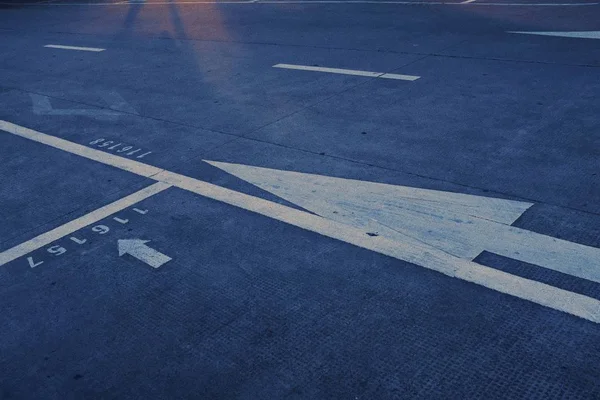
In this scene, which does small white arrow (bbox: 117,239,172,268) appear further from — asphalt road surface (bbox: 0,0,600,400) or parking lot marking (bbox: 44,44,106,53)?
parking lot marking (bbox: 44,44,106,53)

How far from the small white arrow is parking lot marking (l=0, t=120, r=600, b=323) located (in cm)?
106

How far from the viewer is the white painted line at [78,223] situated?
18.9 ft

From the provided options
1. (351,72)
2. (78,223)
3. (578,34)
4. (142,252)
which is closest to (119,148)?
(78,223)

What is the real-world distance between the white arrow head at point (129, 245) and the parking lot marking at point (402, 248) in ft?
3.39

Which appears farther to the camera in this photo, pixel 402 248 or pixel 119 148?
pixel 119 148

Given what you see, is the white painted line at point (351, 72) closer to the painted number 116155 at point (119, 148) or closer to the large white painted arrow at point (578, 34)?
the large white painted arrow at point (578, 34)

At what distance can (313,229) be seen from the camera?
5.67 meters

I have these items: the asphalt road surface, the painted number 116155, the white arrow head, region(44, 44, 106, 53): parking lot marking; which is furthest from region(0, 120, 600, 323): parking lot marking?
region(44, 44, 106, 53): parking lot marking

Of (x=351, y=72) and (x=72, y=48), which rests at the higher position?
(x=72, y=48)

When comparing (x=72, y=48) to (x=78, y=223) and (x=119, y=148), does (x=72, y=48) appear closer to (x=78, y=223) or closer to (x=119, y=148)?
(x=119, y=148)

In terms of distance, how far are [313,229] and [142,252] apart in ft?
5.11

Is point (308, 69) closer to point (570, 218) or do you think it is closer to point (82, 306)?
point (570, 218)

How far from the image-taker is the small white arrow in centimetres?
539

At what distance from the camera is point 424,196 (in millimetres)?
6105
